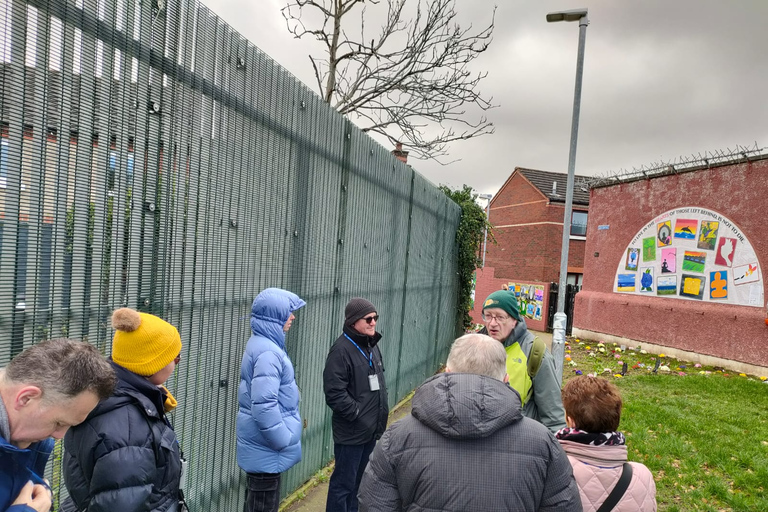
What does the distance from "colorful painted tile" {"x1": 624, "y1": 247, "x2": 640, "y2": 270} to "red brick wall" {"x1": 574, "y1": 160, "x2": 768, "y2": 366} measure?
0.38 metres

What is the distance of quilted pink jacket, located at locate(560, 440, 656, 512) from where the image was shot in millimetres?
2109

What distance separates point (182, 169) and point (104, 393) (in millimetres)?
1475

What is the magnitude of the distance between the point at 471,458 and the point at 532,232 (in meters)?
29.8

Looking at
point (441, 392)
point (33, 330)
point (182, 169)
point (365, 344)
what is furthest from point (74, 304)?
point (365, 344)

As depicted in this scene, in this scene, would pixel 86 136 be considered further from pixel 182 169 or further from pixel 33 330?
pixel 33 330

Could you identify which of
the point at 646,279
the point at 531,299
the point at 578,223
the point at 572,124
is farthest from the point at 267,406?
the point at 578,223

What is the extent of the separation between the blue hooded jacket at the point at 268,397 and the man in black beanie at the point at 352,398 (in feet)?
1.72

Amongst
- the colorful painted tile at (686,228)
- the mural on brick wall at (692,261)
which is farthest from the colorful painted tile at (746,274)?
the colorful painted tile at (686,228)

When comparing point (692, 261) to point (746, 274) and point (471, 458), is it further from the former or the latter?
point (471, 458)

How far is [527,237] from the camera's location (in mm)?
30500

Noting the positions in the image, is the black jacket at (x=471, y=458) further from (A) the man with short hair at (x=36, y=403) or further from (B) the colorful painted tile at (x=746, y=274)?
(B) the colorful painted tile at (x=746, y=274)

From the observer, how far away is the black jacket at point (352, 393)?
364cm

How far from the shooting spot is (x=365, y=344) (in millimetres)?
3855

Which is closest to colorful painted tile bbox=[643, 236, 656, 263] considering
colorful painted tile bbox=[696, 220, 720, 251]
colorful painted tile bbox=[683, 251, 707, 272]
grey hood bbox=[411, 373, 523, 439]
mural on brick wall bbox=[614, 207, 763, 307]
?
mural on brick wall bbox=[614, 207, 763, 307]
